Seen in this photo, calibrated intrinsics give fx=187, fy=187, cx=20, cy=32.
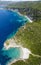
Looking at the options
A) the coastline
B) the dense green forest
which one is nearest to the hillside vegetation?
the dense green forest

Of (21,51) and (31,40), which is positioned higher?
(31,40)

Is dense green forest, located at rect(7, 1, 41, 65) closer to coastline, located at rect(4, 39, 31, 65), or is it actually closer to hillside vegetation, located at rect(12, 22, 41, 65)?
hillside vegetation, located at rect(12, 22, 41, 65)

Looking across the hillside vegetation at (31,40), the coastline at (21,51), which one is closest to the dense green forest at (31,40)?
the hillside vegetation at (31,40)

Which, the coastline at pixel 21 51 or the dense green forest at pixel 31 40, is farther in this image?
the coastline at pixel 21 51

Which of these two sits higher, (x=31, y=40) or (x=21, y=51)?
(x=31, y=40)

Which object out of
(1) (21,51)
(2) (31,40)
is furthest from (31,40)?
(1) (21,51)

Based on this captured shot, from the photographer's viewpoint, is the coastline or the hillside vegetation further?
the coastline

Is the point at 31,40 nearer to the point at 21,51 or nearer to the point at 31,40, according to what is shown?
the point at 31,40

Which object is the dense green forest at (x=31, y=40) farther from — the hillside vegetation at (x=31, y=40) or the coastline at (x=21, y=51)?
the coastline at (x=21, y=51)

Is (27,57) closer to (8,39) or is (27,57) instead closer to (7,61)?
(7,61)

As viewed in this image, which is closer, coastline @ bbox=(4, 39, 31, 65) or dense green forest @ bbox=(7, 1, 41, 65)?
dense green forest @ bbox=(7, 1, 41, 65)

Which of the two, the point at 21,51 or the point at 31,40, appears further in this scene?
the point at 31,40
